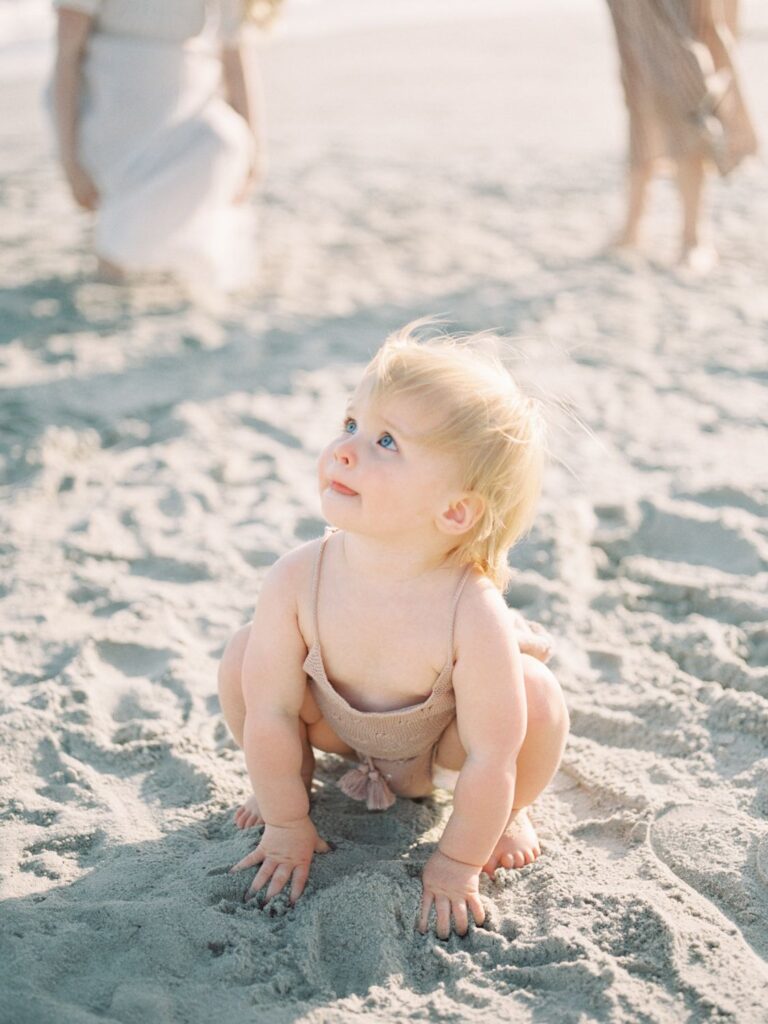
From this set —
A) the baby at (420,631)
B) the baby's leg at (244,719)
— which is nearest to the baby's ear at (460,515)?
the baby at (420,631)

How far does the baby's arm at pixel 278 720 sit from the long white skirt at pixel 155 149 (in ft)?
11.0

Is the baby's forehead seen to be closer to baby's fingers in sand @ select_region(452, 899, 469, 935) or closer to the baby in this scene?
the baby

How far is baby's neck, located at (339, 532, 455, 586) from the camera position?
74.3 inches

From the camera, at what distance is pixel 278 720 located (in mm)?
1963

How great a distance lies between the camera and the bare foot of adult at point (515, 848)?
2039mm

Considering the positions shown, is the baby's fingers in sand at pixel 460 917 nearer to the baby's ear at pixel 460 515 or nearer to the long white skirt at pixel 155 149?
the baby's ear at pixel 460 515

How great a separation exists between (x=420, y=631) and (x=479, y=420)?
369mm

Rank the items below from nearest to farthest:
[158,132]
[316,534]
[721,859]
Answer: [721,859], [316,534], [158,132]

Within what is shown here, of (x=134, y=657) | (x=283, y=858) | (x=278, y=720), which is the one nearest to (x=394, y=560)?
(x=278, y=720)

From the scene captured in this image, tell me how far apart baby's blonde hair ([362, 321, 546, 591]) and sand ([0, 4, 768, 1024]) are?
12 centimetres

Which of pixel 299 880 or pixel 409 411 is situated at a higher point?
pixel 409 411

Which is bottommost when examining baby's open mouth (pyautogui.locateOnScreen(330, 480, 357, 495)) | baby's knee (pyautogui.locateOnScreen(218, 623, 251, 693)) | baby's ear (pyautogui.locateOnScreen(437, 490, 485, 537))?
baby's knee (pyautogui.locateOnScreen(218, 623, 251, 693))

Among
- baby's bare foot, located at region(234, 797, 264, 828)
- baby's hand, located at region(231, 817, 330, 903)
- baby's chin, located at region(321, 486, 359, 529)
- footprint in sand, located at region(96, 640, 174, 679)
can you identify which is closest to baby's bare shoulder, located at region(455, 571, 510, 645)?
baby's chin, located at region(321, 486, 359, 529)

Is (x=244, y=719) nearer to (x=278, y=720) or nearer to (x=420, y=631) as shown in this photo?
(x=278, y=720)
